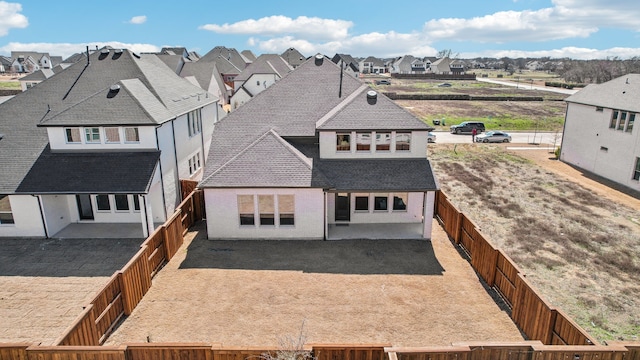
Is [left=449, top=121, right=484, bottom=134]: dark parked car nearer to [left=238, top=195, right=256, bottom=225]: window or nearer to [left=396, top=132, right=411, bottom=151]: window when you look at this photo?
[left=396, top=132, right=411, bottom=151]: window

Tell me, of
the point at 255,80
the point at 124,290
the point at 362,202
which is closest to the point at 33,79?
the point at 255,80

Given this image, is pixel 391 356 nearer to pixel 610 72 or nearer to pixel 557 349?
pixel 557 349

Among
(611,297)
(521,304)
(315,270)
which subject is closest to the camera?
(521,304)

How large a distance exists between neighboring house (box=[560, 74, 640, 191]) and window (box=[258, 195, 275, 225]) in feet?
93.3

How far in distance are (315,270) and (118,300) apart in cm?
790

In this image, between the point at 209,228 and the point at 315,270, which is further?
the point at 209,228

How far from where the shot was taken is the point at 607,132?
32.2 metres

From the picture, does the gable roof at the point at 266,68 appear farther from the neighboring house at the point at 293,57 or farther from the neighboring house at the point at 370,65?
the neighboring house at the point at 370,65

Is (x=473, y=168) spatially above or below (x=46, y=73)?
below

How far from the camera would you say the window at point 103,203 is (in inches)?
870

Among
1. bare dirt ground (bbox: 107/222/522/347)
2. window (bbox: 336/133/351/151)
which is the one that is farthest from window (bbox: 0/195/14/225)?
window (bbox: 336/133/351/151)

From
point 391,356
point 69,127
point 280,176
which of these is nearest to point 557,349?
point 391,356

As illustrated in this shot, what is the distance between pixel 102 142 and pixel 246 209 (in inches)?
362

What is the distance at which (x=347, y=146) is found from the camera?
2109 centimetres
